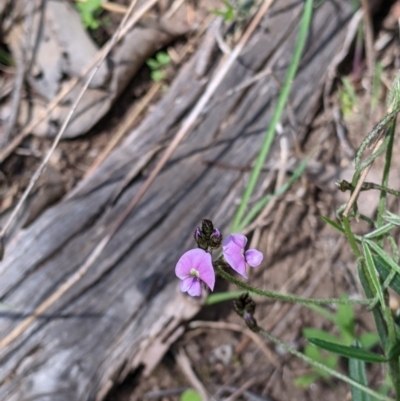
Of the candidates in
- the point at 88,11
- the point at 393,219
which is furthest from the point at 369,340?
the point at 88,11

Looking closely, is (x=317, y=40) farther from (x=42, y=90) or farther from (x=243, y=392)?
(x=243, y=392)

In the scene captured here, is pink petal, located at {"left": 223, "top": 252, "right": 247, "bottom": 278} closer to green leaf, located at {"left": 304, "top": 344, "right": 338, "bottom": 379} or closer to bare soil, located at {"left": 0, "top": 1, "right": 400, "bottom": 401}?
green leaf, located at {"left": 304, "top": 344, "right": 338, "bottom": 379}

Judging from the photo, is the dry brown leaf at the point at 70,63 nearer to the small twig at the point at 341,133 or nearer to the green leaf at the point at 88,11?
the green leaf at the point at 88,11

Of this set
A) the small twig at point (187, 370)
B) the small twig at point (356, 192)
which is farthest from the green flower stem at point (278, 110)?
the small twig at point (356, 192)

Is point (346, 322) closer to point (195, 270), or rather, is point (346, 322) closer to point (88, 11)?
point (195, 270)

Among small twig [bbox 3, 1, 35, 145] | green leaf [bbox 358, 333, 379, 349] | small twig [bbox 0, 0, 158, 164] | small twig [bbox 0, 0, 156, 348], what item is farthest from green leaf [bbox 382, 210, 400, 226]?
small twig [bbox 3, 1, 35, 145]
